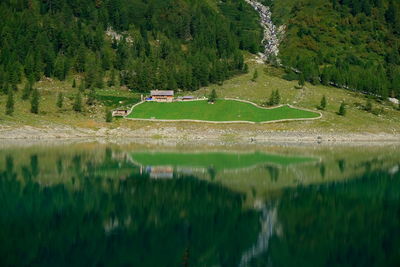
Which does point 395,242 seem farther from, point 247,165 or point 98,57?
point 98,57

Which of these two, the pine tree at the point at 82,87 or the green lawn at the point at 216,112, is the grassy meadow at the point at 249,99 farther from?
the green lawn at the point at 216,112

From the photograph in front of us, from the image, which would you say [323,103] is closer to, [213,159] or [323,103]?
[323,103]

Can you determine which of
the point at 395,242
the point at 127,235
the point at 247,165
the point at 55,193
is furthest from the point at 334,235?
the point at 247,165

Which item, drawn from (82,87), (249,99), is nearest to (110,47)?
(82,87)

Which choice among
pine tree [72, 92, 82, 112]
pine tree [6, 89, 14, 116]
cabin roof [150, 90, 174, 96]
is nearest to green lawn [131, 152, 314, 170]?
pine tree [6, 89, 14, 116]

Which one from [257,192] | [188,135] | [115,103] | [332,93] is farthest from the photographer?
[332,93]

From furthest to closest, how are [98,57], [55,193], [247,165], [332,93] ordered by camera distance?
[98,57], [332,93], [247,165], [55,193]
